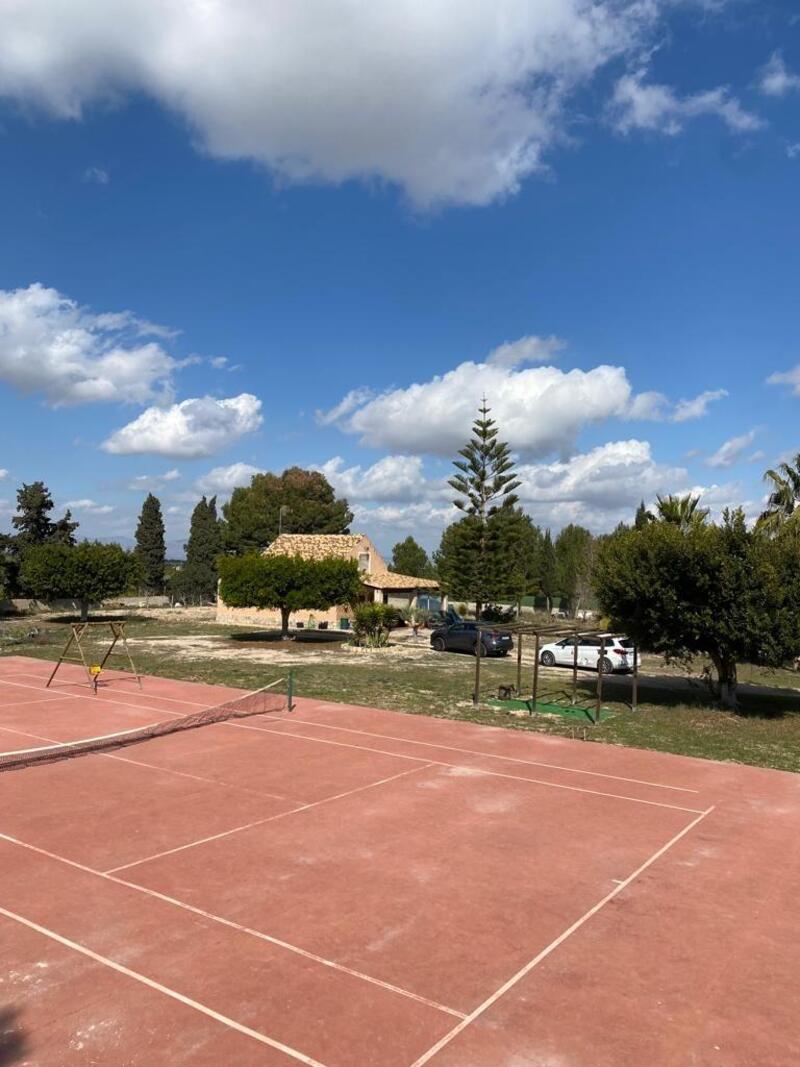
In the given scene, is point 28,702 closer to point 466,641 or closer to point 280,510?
point 466,641

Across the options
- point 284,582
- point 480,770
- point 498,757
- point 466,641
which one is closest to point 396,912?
point 480,770

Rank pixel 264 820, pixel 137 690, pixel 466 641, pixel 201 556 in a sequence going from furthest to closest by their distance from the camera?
1. pixel 201 556
2. pixel 466 641
3. pixel 137 690
4. pixel 264 820

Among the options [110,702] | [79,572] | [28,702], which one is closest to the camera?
[28,702]

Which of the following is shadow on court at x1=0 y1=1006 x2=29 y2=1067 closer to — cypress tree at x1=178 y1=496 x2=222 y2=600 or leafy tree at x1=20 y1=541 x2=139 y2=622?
leafy tree at x1=20 y1=541 x2=139 y2=622

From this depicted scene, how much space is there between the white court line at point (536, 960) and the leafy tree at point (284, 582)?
91.5 ft

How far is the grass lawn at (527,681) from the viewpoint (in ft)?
57.6

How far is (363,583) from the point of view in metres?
51.3

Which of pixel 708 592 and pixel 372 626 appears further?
pixel 372 626

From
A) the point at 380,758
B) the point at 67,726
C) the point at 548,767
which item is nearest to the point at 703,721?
the point at 548,767

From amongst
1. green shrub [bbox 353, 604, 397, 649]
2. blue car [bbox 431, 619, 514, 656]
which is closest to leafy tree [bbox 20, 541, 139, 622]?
green shrub [bbox 353, 604, 397, 649]

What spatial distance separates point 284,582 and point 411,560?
60.3m

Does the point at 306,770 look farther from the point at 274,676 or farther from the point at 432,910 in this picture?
the point at 274,676

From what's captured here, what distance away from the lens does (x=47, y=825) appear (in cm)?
1072

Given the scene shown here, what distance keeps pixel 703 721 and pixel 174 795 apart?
13407 millimetres
